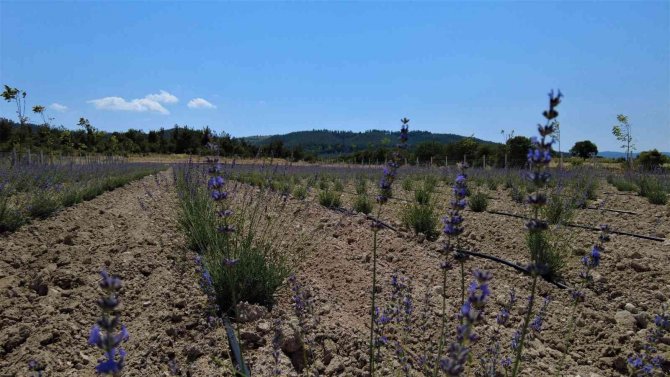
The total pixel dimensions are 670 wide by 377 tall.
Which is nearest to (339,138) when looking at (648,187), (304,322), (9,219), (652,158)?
(652,158)

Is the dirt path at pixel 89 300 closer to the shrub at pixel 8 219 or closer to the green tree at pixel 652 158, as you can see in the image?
the shrub at pixel 8 219

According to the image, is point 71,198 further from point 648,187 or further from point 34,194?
point 648,187

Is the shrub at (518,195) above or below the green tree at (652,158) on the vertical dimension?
below

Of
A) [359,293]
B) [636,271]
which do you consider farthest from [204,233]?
[636,271]

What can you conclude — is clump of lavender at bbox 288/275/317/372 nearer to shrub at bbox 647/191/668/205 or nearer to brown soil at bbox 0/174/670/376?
brown soil at bbox 0/174/670/376

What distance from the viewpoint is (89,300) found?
3078 millimetres

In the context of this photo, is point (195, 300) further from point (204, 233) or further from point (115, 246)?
point (115, 246)

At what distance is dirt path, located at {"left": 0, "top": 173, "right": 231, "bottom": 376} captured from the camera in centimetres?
241

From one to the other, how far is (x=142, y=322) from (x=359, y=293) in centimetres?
162

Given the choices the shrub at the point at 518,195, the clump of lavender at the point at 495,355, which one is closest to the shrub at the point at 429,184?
the shrub at the point at 518,195

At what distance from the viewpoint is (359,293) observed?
11.3 ft

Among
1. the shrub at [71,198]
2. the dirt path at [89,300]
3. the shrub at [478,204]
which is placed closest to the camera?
the dirt path at [89,300]

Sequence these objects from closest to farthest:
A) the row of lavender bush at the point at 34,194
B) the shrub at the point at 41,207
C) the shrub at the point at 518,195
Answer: the row of lavender bush at the point at 34,194, the shrub at the point at 41,207, the shrub at the point at 518,195

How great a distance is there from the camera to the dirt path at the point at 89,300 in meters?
2.41
